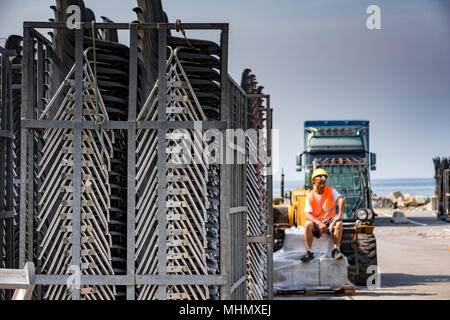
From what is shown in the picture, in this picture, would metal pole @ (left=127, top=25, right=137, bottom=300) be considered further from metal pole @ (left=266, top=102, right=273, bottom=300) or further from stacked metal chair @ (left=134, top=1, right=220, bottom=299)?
metal pole @ (left=266, top=102, right=273, bottom=300)

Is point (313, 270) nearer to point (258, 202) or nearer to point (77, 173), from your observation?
point (258, 202)

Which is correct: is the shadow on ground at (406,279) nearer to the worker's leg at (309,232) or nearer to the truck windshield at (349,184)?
the truck windshield at (349,184)

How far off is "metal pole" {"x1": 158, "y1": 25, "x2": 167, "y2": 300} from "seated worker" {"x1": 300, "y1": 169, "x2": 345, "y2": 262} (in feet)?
20.2

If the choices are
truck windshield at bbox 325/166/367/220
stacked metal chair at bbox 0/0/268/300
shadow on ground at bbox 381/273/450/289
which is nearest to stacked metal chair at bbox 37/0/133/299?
stacked metal chair at bbox 0/0/268/300

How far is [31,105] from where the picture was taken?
19.3ft

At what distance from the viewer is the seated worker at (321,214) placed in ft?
38.7

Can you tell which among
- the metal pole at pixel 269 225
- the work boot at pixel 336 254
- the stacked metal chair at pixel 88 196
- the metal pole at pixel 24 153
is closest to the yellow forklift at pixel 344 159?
the work boot at pixel 336 254

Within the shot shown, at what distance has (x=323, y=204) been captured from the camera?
11.9m

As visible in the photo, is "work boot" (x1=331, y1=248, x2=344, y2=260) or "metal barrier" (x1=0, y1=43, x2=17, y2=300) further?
"work boot" (x1=331, y1=248, x2=344, y2=260)

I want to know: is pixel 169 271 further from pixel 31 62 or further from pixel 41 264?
pixel 31 62

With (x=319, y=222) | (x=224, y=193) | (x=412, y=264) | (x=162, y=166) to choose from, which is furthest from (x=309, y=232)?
(x=412, y=264)

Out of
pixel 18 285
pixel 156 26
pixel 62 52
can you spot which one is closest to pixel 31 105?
pixel 62 52

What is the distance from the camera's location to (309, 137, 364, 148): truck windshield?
55.9ft
